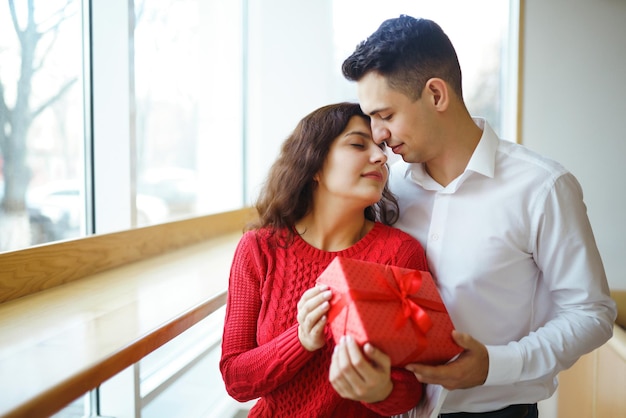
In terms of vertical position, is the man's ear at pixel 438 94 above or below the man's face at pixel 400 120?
above

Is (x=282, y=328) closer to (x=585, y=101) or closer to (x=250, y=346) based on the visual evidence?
(x=250, y=346)

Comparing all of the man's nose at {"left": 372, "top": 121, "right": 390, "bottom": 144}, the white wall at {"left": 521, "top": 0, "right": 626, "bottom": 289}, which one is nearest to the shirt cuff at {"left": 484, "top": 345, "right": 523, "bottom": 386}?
the man's nose at {"left": 372, "top": 121, "right": 390, "bottom": 144}

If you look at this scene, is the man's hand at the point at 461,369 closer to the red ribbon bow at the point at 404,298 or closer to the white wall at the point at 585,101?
the red ribbon bow at the point at 404,298

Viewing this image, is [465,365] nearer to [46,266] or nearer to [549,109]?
[46,266]

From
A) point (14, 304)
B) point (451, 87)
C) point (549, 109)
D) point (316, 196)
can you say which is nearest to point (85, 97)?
point (14, 304)

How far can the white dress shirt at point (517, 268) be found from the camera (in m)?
1.16

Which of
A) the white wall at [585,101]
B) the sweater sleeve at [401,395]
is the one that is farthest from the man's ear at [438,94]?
the white wall at [585,101]

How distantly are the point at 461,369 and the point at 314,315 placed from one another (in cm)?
30

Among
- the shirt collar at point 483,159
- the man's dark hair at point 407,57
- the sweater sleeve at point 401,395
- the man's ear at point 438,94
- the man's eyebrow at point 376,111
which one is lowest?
the sweater sleeve at point 401,395

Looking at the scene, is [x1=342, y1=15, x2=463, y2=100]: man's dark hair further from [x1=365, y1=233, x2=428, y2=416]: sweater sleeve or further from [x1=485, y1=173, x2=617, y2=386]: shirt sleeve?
[x1=365, y1=233, x2=428, y2=416]: sweater sleeve

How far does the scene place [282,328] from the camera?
122 cm

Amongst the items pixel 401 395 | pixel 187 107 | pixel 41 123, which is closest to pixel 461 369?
pixel 401 395

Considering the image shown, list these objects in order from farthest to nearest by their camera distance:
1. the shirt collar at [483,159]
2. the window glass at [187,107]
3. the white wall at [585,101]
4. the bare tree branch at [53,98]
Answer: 1. the white wall at [585,101]
2. the window glass at [187,107]
3. the bare tree branch at [53,98]
4. the shirt collar at [483,159]

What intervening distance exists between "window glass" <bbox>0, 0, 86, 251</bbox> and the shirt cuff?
1.21 m
